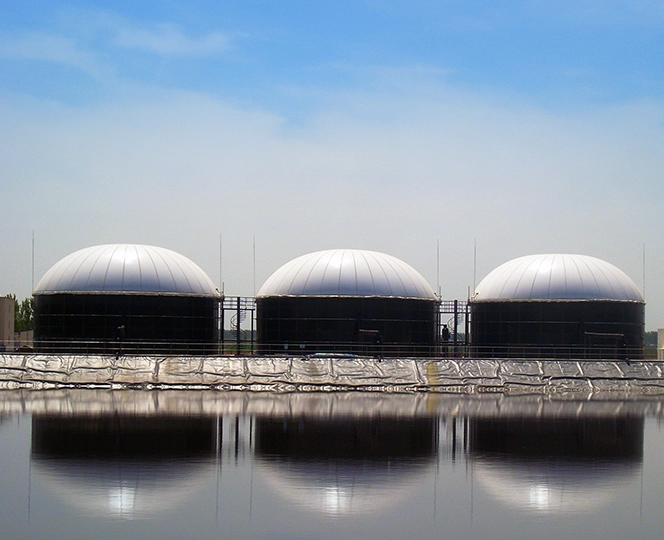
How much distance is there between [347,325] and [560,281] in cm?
1069

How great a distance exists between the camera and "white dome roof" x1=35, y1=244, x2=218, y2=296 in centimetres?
4034

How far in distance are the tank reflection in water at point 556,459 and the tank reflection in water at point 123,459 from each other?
562 cm

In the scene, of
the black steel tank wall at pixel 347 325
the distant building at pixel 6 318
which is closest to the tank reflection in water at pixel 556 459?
the black steel tank wall at pixel 347 325

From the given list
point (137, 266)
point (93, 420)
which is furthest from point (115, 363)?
point (93, 420)

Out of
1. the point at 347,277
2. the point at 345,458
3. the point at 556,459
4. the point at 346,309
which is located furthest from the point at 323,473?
the point at 347,277

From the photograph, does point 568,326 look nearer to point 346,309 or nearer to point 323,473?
point 346,309

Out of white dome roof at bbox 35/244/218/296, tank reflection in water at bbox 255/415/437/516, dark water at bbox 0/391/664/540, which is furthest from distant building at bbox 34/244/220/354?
tank reflection in water at bbox 255/415/437/516

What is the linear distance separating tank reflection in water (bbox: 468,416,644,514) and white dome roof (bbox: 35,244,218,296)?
19.8 m

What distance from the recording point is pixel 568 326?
4234 cm

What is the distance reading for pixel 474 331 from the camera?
45.5 metres

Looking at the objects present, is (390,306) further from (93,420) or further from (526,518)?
(526,518)

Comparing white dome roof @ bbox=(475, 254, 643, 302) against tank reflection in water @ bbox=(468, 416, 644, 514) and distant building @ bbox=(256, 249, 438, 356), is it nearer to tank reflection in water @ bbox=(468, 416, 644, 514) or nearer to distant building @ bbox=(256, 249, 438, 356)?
distant building @ bbox=(256, 249, 438, 356)

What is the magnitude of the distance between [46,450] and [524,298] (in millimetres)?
28759

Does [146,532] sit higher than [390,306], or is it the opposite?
[390,306]
